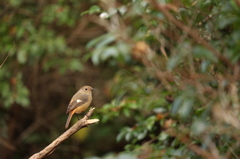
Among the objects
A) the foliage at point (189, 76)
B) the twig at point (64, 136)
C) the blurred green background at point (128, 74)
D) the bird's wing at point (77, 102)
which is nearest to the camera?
the foliage at point (189, 76)

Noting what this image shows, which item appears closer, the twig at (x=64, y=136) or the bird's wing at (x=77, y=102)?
the twig at (x=64, y=136)

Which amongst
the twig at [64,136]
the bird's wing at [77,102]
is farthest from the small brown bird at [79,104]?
the twig at [64,136]

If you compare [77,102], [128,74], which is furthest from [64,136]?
[128,74]

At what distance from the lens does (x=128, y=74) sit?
5.09 meters

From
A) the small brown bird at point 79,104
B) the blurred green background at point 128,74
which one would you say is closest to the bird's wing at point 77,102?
the small brown bird at point 79,104

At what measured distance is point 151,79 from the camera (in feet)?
16.5

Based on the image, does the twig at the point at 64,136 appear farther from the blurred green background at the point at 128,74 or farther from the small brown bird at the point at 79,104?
the small brown bird at the point at 79,104

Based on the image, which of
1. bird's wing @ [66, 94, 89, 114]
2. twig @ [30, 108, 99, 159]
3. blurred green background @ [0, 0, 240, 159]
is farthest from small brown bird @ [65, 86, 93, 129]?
twig @ [30, 108, 99, 159]

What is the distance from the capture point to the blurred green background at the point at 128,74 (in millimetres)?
2883

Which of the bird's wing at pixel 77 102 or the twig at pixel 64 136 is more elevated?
the bird's wing at pixel 77 102

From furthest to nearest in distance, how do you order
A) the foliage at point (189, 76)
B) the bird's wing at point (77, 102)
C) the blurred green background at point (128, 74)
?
the bird's wing at point (77, 102), the blurred green background at point (128, 74), the foliage at point (189, 76)

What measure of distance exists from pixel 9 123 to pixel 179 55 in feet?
19.8

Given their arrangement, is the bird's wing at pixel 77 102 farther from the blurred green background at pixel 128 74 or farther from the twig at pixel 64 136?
the twig at pixel 64 136

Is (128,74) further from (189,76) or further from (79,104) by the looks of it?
(189,76)
